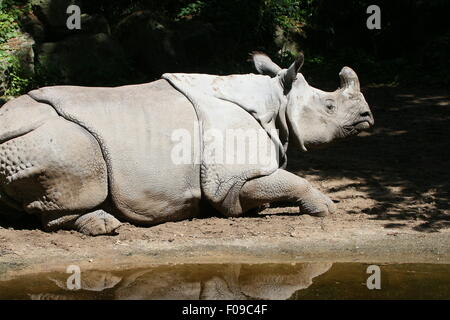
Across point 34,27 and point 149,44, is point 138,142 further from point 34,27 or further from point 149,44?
point 34,27

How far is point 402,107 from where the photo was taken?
12188 mm

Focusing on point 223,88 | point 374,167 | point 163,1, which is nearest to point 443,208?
point 374,167

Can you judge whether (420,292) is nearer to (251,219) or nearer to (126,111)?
(251,219)

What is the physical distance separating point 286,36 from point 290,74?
7.44 metres

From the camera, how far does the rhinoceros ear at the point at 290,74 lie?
8.05 meters

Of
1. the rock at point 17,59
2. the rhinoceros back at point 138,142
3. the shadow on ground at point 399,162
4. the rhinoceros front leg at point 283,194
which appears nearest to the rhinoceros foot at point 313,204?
the rhinoceros front leg at point 283,194

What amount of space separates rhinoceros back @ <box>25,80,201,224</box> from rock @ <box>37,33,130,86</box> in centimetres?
519

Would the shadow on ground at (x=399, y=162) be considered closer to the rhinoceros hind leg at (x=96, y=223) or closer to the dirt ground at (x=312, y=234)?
the dirt ground at (x=312, y=234)

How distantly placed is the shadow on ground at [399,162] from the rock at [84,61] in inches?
154

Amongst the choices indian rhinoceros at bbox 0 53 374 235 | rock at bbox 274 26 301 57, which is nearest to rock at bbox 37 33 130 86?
rock at bbox 274 26 301 57

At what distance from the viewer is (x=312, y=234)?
24.5ft

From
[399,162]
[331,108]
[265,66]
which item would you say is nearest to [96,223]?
[265,66]

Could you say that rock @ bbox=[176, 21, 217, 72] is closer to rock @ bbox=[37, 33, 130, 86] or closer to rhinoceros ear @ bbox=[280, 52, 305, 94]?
rock @ bbox=[37, 33, 130, 86]

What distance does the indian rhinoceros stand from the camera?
7195 mm
